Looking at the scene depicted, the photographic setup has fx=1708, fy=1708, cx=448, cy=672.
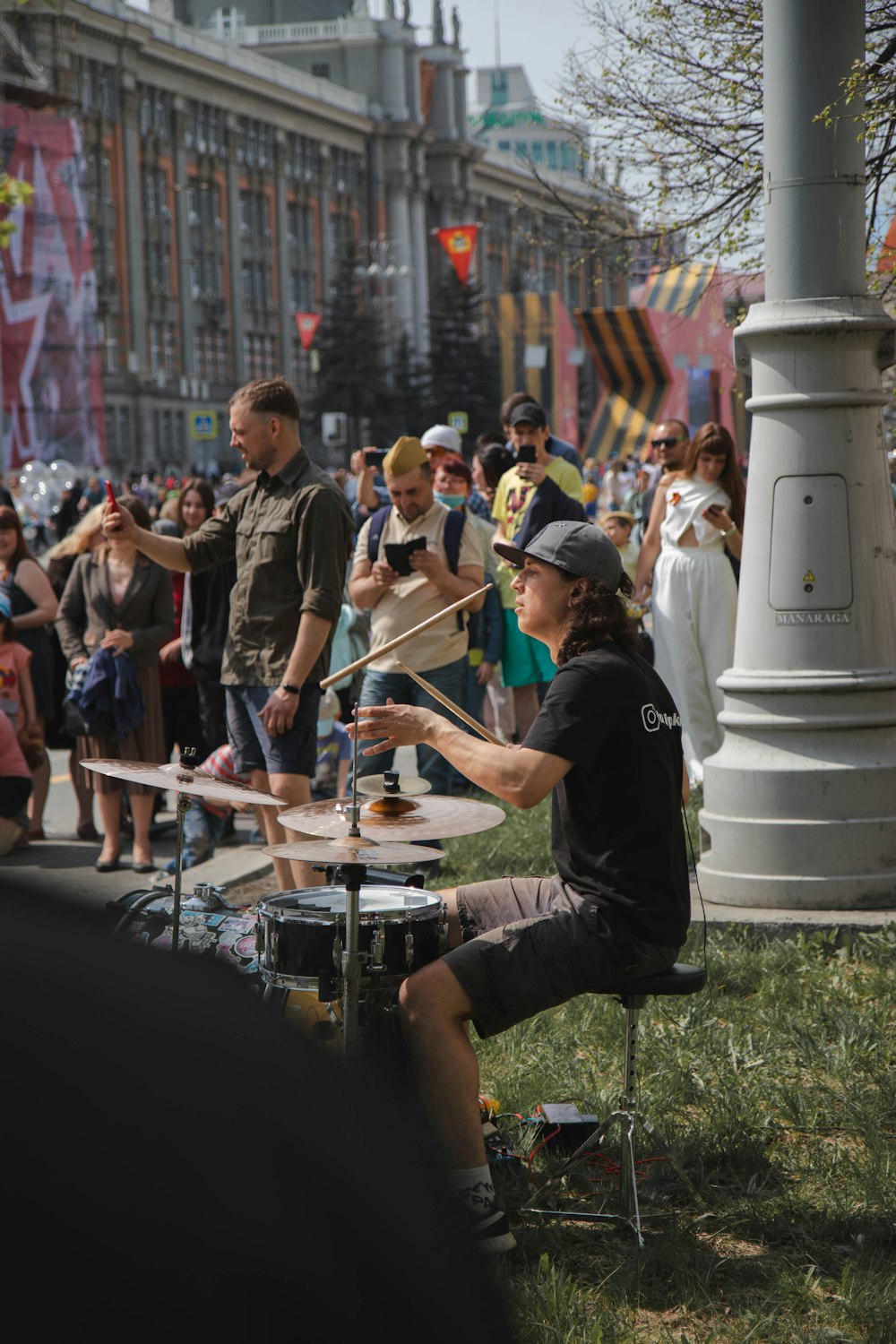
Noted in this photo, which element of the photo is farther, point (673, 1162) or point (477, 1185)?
point (673, 1162)

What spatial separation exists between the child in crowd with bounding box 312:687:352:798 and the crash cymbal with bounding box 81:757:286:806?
5243mm

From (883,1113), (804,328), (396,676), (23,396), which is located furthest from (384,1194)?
(23,396)

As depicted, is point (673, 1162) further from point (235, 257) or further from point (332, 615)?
Result: point (235, 257)

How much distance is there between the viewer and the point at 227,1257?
101cm

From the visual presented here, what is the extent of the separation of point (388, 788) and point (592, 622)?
2.17 ft

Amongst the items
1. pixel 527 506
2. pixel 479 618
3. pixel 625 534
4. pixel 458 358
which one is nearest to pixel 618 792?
pixel 527 506

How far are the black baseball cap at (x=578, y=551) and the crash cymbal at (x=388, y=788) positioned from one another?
619mm

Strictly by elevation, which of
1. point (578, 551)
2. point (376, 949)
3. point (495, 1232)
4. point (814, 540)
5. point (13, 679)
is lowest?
point (495, 1232)

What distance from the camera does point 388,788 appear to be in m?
4.02

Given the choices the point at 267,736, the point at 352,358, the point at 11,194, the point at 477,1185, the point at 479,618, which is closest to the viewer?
the point at 477,1185

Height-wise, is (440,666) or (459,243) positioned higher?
(459,243)

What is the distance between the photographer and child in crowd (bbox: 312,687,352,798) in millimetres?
9648

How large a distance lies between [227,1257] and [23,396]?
177ft

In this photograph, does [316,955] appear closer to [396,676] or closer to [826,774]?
[826,774]
